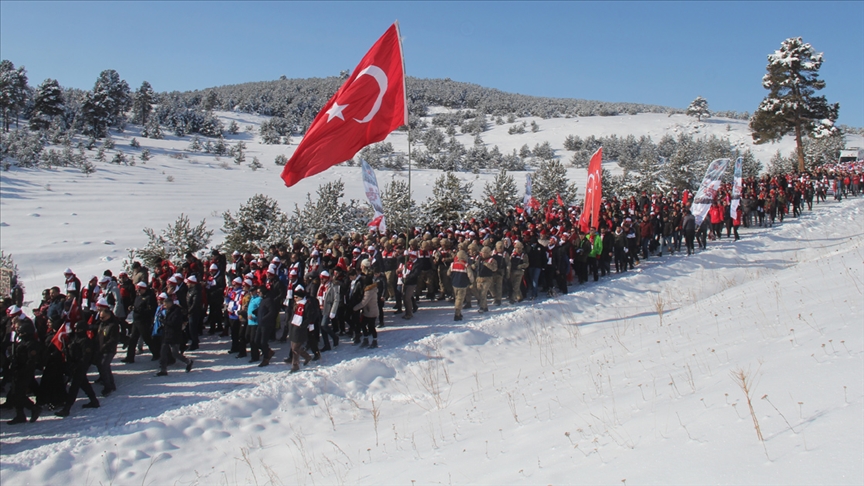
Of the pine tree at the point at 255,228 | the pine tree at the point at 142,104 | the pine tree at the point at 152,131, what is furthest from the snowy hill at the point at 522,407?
the pine tree at the point at 142,104

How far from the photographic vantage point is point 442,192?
26.5m

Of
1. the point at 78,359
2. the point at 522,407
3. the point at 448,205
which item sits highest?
the point at 448,205

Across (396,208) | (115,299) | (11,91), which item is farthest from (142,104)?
(115,299)

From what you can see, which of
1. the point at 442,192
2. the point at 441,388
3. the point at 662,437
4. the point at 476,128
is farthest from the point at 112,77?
the point at 662,437

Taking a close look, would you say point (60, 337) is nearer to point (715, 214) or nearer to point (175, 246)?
point (175, 246)

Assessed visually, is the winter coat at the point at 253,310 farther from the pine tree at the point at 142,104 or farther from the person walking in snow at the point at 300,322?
the pine tree at the point at 142,104

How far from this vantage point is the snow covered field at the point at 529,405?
15.1ft

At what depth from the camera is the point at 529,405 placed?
7.37 metres

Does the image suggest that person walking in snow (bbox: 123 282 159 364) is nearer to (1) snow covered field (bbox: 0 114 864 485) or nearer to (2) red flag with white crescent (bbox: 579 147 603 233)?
(1) snow covered field (bbox: 0 114 864 485)

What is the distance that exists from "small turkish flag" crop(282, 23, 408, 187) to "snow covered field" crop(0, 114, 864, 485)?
378 cm

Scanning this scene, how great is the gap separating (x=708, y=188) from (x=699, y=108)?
87.4 meters

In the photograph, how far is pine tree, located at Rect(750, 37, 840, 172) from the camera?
40250 mm

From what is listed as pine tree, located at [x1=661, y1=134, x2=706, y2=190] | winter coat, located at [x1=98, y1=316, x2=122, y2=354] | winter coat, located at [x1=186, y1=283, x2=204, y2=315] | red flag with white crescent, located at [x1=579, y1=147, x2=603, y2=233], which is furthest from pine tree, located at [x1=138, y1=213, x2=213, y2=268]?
pine tree, located at [x1=661, y1=134, x2=706, y2=190]

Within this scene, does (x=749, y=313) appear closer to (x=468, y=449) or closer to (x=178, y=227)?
(x=468, y=449)
